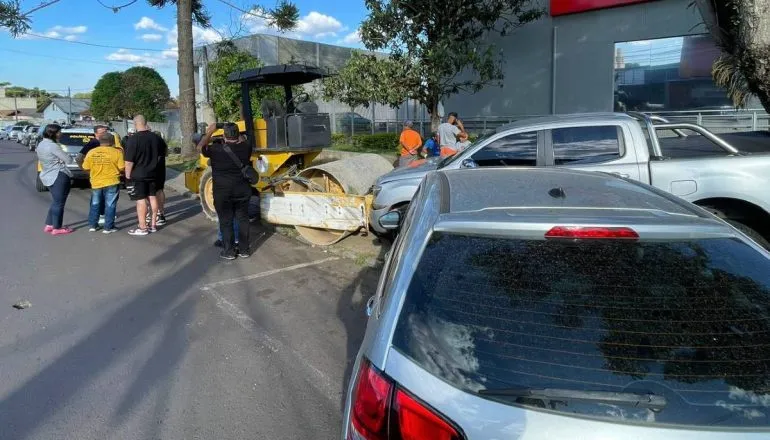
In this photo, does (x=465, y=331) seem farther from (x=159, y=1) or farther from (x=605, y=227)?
(x=159, y=1)

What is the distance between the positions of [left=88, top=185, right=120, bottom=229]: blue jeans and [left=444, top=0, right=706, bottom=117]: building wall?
14502 mm

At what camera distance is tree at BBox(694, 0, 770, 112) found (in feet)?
21.1

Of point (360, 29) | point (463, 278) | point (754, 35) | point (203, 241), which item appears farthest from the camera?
point (360, 29)

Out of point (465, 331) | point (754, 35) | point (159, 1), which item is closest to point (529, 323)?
point (465, 331)

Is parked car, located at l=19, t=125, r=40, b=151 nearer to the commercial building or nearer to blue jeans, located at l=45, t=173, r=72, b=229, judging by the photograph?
the commercial building

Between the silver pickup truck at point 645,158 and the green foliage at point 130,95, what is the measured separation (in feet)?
135

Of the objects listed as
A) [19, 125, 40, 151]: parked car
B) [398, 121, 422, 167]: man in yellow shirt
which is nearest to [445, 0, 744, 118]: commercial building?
[398, 121, 422, 167]: man in yellow shirt

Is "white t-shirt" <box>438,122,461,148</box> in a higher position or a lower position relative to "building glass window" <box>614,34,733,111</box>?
lower

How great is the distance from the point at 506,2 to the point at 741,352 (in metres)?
16.8

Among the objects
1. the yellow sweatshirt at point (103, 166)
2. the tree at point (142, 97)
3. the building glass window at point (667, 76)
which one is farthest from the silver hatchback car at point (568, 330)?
Answer: the tree at point (142, 97)

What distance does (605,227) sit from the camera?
209 cm

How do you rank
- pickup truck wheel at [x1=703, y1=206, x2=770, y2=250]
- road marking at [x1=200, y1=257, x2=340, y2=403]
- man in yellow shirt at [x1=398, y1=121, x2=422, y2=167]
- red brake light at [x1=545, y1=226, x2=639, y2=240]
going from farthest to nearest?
1. man in yellow shirt at [x1=398, y1=121, x2=422, y2=167]
2. pickup truck wheel at [x1=703, y1=206, x2=770, y2=250]
3. road marking at [x1=200, y1=257, x2=340, y2=403]
4. red brake light at [x1=545, y1=226, x2=639, y2=240]

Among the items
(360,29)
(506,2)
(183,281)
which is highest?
(506,2)

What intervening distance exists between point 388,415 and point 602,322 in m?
0.77
